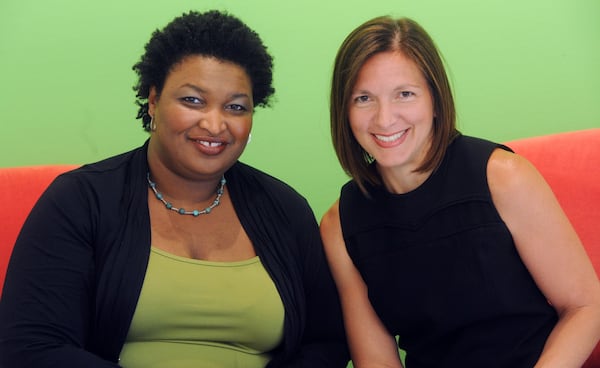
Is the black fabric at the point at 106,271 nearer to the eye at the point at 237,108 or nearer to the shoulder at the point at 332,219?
the shoulder at the point at 332,219

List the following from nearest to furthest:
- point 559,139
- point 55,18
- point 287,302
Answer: point 287,302 < point 559,139 < point 55,18

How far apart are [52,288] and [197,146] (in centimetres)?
39

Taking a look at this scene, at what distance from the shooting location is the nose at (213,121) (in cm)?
151

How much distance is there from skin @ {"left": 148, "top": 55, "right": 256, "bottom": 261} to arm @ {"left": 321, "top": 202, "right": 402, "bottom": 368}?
0.62 feet

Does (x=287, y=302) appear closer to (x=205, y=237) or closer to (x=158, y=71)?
(x=205, y=237)

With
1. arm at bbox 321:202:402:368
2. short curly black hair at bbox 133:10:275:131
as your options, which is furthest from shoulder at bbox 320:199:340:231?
short curly black hair at bbox 133:10:275:131

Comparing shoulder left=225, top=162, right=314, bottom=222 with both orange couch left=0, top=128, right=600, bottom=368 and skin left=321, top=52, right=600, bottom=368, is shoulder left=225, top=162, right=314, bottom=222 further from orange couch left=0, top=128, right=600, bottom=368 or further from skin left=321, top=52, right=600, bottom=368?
orange couch left=0, top=128, right=600, bottom=368

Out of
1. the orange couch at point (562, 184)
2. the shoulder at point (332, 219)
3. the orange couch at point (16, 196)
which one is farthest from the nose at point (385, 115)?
the orange couch at point (16, 196)

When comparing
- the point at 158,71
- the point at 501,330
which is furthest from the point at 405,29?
the point at 501,330

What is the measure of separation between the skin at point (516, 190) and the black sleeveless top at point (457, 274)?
3 centimetres

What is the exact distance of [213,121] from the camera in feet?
4.97

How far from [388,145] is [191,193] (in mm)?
439

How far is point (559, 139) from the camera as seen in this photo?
1.82 m

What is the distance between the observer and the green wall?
203cm
